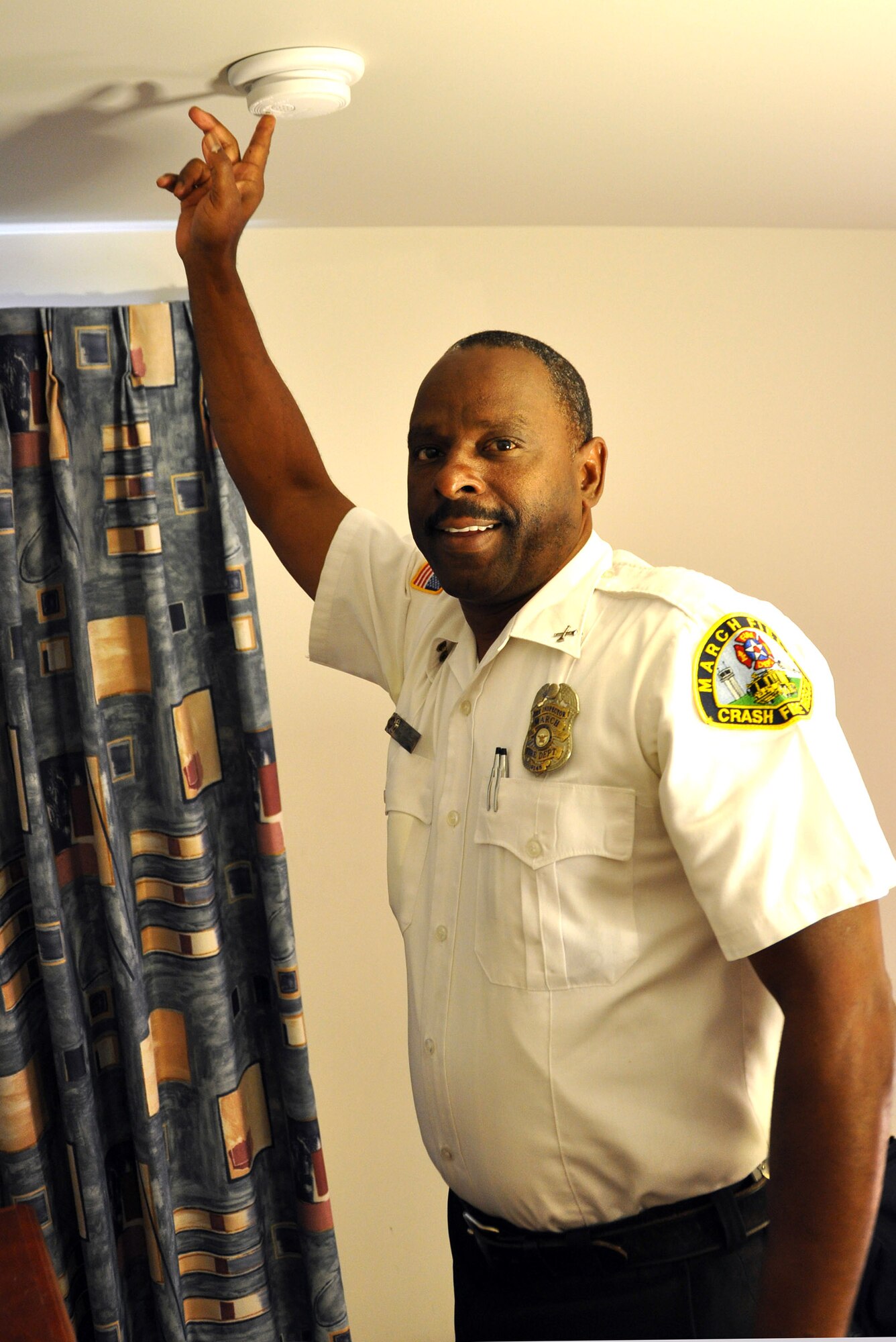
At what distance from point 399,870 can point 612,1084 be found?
0.38 meters

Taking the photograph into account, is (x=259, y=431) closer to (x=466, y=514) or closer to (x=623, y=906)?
(x=466, y=514)

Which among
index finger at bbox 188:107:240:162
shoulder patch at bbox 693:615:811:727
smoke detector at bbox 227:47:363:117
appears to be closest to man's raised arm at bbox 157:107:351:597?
index finger at bbox 188:107:240:162

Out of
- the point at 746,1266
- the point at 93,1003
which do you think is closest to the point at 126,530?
the point at 93,1003

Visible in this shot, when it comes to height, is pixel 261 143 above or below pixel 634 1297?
above

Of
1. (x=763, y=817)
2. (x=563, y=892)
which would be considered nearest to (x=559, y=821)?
(x=563, y=892)

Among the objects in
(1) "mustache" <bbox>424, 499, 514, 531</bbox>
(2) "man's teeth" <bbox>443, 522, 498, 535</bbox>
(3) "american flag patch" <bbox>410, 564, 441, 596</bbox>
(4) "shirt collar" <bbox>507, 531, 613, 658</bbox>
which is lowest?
(4) "shirt collar" <bbox>507, 531, 613, 658</bbox>

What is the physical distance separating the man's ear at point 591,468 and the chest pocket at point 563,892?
0.36 meters

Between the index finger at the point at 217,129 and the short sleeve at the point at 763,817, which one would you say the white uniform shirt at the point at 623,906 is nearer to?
the short sleeve at the point at 763,817

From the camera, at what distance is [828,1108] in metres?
1.06

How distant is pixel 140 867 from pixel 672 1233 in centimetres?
121

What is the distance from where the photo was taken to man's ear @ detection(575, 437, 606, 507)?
1366mm

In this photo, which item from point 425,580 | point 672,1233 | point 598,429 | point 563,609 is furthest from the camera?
point 598,429

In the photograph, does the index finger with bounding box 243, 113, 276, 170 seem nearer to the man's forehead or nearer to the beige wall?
the man's forehead

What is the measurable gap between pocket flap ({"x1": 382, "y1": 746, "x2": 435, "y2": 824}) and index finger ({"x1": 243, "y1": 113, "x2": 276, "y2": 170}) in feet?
2.49
